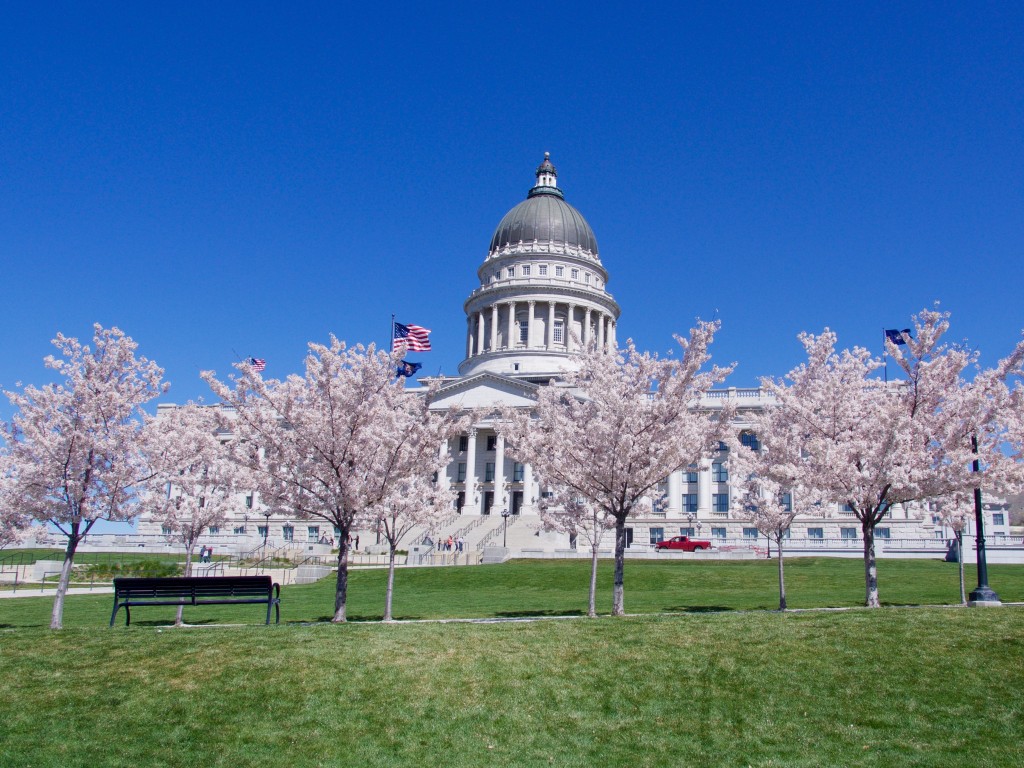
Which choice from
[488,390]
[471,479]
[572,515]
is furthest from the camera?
[488,390]

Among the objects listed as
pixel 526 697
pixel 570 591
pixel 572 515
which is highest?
pixel 572 515

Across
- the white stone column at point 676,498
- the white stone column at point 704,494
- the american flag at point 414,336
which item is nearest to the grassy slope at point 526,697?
the american flag at point 414,336

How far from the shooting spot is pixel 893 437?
86.6ft

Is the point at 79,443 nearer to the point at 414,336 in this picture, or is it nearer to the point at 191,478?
the point at 191,478

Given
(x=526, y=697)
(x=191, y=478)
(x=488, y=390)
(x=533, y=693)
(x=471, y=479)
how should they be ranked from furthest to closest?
(x=488, y=390) → (x=471, y=479) → (x=191, y=478) → (x=533, y=693) → (x=526, y=697)

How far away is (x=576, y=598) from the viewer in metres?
35.3

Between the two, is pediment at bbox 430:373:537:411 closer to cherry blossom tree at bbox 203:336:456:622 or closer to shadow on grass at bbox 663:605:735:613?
shadow on grass at bbox 663:605:735:613

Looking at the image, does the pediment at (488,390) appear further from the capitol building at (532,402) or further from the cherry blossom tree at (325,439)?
the cherry blossom tree at (325,439)

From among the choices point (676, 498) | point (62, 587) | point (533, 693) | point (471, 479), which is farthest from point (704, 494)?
point (533, 693)

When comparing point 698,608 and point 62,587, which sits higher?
point 62,587

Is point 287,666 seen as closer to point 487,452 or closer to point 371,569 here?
point 371,569

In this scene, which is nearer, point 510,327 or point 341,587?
point 341,587

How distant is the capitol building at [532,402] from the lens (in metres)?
68.5

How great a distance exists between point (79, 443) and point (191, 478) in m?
3.84
